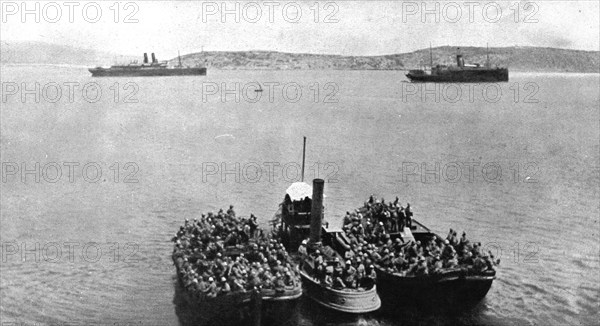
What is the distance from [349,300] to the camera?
1850cm

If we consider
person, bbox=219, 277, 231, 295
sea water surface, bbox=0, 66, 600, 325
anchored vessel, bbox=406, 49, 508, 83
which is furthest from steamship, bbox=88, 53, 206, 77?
person, bbox=219, 277, 231, 295

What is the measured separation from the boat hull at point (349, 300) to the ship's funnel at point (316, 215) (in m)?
3.04

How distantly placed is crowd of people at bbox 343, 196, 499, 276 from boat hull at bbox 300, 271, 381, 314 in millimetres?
1253

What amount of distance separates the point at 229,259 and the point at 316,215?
4739 mm

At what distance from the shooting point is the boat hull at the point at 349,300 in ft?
60.7

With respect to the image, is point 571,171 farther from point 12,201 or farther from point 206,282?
point 12,201

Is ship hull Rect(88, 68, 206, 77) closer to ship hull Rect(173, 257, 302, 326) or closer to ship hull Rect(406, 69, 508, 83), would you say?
ship hull Rect(406, 69, 508, 83)

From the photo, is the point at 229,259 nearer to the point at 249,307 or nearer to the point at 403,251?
the point at 249,307

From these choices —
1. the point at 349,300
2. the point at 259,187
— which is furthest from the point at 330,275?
the point at 259,187

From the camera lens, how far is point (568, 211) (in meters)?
34.9

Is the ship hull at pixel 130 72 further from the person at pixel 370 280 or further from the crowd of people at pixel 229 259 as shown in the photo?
the person at pixel 370 280

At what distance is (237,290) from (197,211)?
1788 centimetres

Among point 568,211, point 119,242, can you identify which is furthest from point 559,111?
point 119,242

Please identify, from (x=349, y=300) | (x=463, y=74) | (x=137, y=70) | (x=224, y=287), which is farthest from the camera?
(x=137, y=70)
